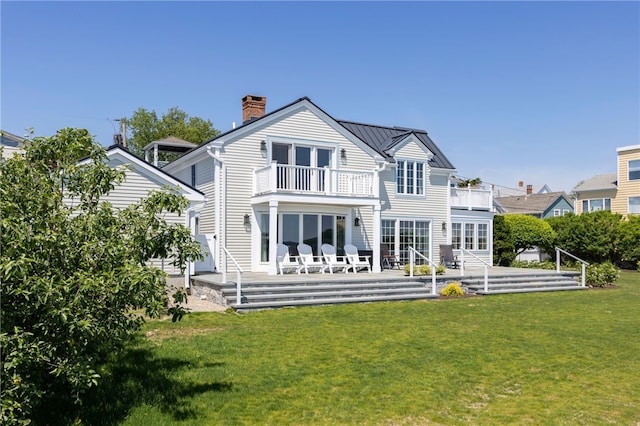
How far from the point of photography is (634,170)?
120 ft

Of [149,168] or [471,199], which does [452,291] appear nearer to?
[149,168]

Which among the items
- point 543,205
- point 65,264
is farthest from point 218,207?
point 543,205

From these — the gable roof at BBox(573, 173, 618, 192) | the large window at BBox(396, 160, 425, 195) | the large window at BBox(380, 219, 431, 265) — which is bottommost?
the large window at BBox(380, 219, 431, 265)

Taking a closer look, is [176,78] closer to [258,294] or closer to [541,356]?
[258,294]

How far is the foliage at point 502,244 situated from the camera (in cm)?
2881

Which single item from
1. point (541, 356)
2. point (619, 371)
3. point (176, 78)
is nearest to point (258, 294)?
point (541, 356)

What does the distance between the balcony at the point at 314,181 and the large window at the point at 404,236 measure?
10.8ft

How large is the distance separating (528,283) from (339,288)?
793cm

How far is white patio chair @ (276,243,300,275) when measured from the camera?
18.1 m

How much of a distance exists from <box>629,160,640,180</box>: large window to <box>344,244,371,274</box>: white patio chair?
26.5 m

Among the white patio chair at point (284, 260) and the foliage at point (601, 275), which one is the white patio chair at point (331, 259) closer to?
the white patio chair at point (284, 260)

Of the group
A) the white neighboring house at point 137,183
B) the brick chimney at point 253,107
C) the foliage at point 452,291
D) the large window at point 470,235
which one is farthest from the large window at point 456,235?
the white neighboring house at point 137,183

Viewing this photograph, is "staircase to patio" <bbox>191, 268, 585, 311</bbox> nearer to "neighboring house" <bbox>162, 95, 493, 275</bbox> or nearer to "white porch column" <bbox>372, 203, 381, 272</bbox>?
"white porch column" <bbox>372, 203, 381, 272</bbox>

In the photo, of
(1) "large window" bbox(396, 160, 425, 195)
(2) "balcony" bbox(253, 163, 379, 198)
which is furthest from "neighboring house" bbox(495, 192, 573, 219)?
(2) "balcony" bbox(253, 163, 379, 198)
